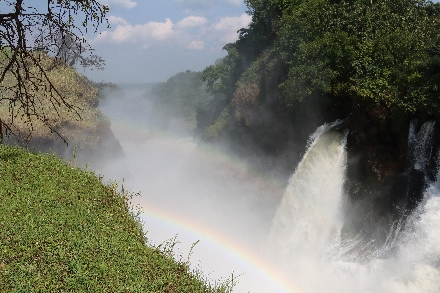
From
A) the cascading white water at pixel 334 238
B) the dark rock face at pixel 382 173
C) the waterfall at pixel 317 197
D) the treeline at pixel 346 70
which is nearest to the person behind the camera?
→ the cascading white water at pixel 334 238

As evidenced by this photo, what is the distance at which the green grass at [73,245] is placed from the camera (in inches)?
228

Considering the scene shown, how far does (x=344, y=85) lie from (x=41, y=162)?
1502 centimetres

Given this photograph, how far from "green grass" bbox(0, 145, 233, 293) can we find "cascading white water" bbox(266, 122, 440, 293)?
296 inches

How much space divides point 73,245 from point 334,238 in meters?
12.7

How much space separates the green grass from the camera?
580 centimetres

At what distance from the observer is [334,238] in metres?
16.3

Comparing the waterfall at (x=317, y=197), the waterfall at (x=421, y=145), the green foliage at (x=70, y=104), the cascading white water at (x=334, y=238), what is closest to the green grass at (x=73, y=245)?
the cascading white water at (x=334, y=238)

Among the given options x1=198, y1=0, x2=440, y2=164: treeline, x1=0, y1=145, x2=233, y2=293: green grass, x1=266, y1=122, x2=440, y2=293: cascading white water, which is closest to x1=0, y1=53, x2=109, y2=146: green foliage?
x1=198, y1=0, x2=440, y2=164: treeline

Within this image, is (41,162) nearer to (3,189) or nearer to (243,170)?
(3,189)

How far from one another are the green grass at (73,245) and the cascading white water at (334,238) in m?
7.51

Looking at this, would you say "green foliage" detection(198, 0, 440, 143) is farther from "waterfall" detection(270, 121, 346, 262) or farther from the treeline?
"waterfall" detection(270, 121, 346, 262)

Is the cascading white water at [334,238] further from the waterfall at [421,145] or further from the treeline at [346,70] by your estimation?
the treeline at [346,70]

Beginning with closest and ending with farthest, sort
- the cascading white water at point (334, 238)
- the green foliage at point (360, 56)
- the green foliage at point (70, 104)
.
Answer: the cascading white water at point (334, 238)
the green foliage at point (360, 56)
the green foliage at point (70, 104)

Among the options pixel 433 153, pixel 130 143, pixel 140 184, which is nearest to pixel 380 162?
pixel 433 153
